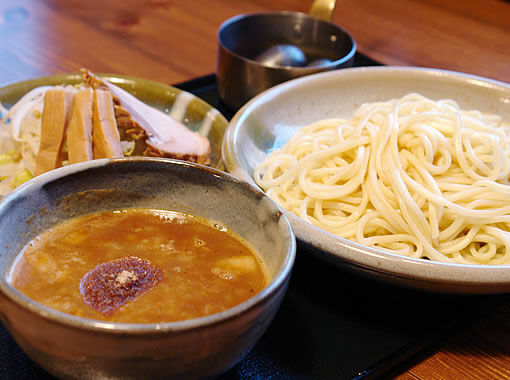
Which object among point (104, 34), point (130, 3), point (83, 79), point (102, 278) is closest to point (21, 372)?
point (102, 278)

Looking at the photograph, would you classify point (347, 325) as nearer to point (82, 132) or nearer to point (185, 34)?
point (82, 132)

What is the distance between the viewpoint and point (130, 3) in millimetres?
3312

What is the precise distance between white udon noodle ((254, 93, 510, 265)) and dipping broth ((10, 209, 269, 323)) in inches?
18.3

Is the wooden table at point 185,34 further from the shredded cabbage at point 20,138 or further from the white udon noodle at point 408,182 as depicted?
the white udon noodle at point 408,182

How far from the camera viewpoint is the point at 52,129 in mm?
1637

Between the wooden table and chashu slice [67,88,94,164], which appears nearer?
chashu slice [67,88,94,164]

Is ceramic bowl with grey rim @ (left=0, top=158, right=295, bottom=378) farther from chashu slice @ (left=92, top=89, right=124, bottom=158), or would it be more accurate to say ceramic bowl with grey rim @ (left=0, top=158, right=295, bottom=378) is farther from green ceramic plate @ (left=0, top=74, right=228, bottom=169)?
green ceramic plate @ (left=0, top=74, right=228, bottom=169)

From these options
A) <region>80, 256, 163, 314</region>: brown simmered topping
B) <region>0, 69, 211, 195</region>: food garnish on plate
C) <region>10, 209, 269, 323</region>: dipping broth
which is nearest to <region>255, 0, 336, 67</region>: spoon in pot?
<region>0, 69, 211, 195</region>: food garnish on plate

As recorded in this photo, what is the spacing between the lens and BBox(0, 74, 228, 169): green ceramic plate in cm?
197

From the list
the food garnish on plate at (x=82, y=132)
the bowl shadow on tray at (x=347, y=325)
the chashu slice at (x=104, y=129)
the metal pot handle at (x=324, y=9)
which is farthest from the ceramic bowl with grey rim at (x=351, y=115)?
the metal pot handle at (x=324, y=9)

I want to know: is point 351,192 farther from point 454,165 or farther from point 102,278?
point 102,278

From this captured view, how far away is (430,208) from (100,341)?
1002 millimetres

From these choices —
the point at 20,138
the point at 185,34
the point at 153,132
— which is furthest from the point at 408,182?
the point at 185,34

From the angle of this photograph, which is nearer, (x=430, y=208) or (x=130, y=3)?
(x=430, y=208)
